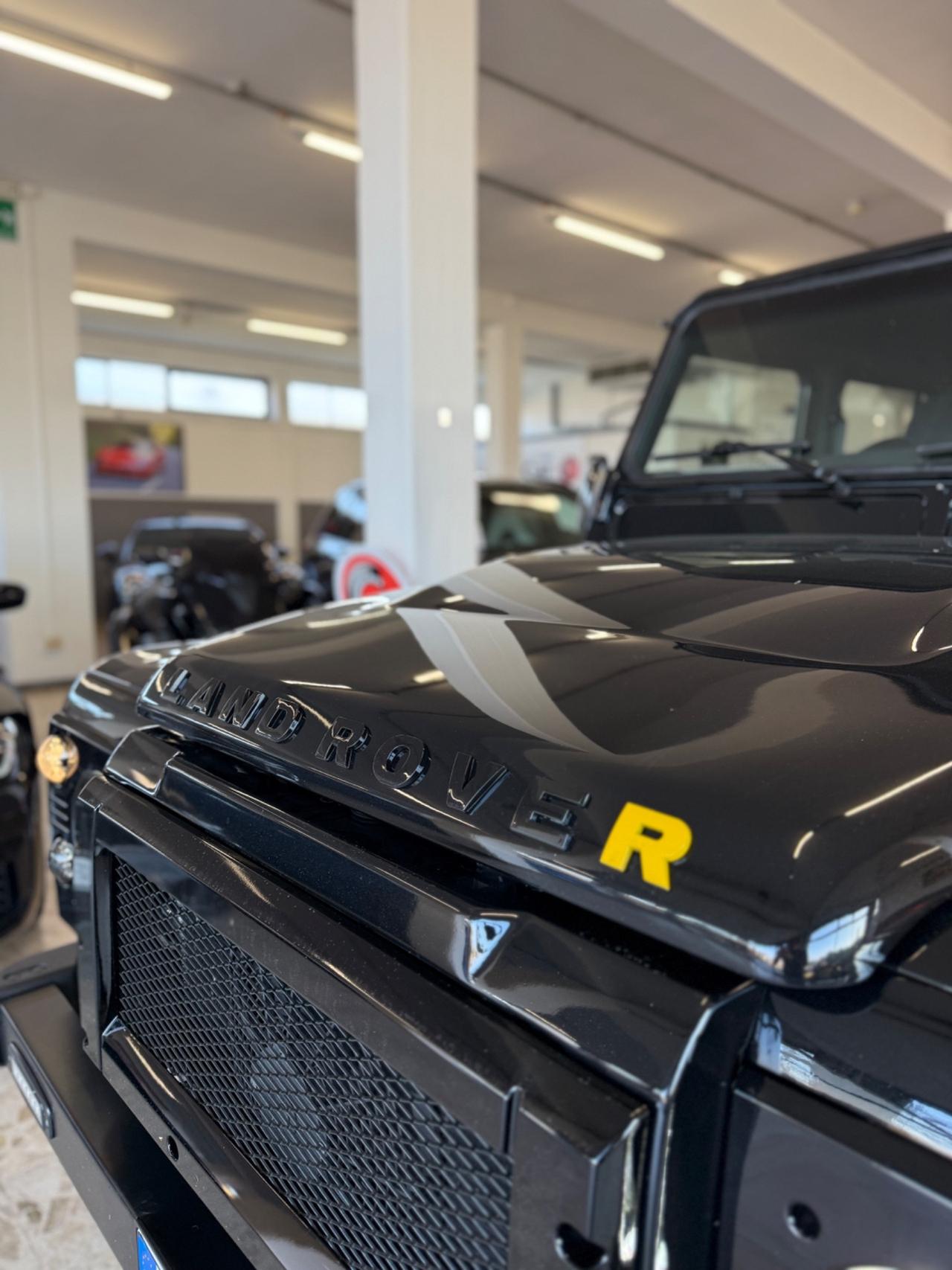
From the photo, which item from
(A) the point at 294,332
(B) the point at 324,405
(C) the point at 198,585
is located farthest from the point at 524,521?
(B) the point at 324,405

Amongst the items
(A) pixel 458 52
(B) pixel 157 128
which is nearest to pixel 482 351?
(B) pixel 157 128

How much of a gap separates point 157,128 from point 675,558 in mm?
6189

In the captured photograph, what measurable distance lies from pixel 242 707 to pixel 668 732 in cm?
50

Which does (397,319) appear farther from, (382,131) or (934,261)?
(934,261)

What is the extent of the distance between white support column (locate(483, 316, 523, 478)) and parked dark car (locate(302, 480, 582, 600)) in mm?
4121

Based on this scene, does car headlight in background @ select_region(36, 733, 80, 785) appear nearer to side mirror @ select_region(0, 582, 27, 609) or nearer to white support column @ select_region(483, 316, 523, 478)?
side mirror @ select_region(0, 582, 27, 609)

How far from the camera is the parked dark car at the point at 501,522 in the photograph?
6.13m

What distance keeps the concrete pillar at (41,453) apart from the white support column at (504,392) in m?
4.81

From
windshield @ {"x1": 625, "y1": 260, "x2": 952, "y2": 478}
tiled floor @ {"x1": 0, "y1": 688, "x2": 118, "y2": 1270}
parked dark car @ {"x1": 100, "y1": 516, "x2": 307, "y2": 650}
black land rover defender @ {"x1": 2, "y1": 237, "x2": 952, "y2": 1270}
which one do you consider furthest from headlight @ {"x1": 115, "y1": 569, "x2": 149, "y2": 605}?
black land rover defender @ {"x1": 2, "y1": 237, "x2": 952, "y2": 1270}

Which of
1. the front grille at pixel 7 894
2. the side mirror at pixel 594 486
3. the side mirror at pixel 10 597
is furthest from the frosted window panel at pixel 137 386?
the side mirror at pixel 594 486

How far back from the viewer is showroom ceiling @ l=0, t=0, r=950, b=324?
4.80 meters

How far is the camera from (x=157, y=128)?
6020 millimetres

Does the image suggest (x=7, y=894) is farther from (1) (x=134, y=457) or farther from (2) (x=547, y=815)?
(1) (x=134, y=457)

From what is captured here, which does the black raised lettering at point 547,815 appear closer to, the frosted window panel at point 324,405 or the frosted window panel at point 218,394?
the frosted window panel at point 218,394
